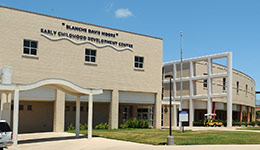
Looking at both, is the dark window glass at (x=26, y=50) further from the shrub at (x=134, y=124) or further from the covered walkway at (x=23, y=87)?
the shrub at (x=134, y=124)

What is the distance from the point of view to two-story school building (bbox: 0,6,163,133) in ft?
90.7

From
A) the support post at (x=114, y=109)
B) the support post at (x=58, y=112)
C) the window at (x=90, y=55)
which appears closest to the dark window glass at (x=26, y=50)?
the support post at (x=58, y=112)

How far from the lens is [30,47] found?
28.3 metres

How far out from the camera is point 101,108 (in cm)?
3703

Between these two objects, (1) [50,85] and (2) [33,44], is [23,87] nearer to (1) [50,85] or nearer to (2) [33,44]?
(1) [50,85]

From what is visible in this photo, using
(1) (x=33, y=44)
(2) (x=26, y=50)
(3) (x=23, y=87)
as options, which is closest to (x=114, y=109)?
(1) (x=33, y=44)

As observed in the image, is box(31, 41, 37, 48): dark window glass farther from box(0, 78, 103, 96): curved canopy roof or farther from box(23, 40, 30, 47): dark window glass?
box(0, 78, 103, 96): curved canopy roof

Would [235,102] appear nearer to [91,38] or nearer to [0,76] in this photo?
[91,38]

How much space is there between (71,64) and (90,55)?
2.28 meters

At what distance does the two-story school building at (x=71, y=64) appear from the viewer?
27641 millimetres

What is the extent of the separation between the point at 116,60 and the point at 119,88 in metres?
2.72

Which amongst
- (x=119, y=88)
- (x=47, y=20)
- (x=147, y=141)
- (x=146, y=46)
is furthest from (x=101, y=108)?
(x=147, y=141)

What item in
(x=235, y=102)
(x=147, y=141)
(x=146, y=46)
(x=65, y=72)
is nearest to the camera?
(x=147, y=141)

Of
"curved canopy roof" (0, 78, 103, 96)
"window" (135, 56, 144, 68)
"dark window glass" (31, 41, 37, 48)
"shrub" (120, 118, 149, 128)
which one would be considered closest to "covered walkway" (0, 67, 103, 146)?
"curved canopy roof" (0, 78, 103, 96)
